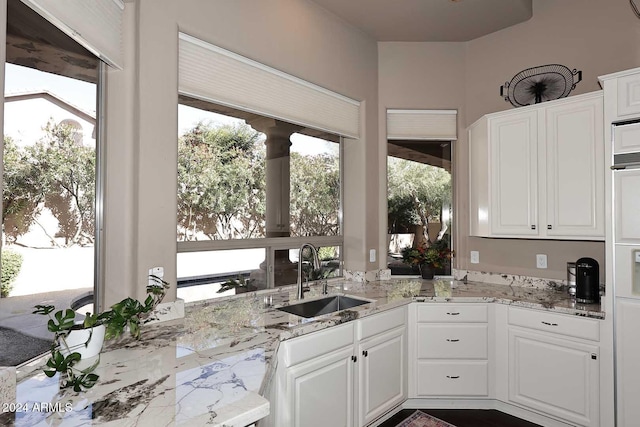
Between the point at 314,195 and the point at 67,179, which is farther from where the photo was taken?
the point at 314,195

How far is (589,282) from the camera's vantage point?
2.49 m

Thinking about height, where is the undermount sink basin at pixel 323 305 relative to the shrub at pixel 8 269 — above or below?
below

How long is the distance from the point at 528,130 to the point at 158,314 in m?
2.81

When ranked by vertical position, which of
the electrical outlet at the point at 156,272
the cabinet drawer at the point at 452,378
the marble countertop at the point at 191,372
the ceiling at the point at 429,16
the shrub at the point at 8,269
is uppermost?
the ceiling at the point at 429,16

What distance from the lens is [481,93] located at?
3391 mm

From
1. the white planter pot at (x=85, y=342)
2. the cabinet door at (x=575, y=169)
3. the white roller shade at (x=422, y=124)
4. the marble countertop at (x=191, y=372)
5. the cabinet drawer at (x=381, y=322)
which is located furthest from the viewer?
the white roller shade at (x=422, y=124)

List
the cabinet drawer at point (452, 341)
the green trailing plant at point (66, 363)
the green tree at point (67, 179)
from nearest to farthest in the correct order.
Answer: the green trailing plant at point (66, 363)
the green tree at point (67, 179)
the cabinet drawer at point (452, 341)

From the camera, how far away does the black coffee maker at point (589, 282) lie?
248cm

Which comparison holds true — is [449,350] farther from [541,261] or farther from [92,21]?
[92,21]

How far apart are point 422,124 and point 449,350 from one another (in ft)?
6.61

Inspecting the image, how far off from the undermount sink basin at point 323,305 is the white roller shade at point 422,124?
1.64m

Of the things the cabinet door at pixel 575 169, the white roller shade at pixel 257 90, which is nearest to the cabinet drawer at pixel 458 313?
the cabinet door at pixel 575 169

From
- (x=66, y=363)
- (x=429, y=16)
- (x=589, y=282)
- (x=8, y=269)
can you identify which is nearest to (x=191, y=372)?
(x=66, y=363)

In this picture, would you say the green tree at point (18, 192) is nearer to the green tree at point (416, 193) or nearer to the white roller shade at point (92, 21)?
the white roller shade at point (92, 21)
